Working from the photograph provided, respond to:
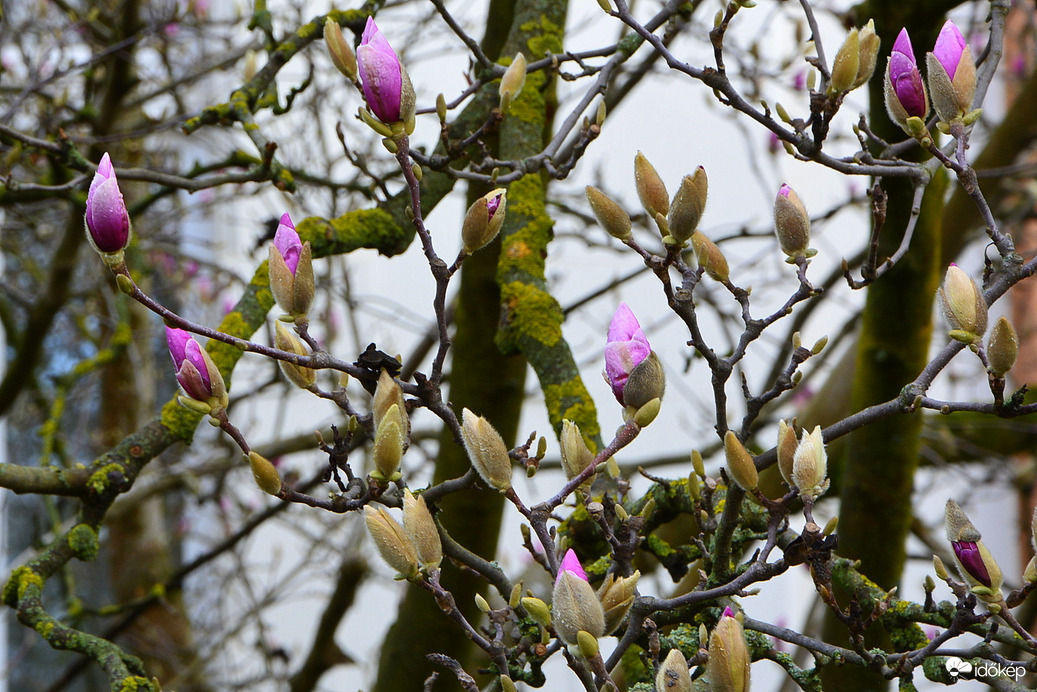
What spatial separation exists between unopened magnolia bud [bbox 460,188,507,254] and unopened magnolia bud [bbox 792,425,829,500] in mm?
194

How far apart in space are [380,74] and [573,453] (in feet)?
0.72

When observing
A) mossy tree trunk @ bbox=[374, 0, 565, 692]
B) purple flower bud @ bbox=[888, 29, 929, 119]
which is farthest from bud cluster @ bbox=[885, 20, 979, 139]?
mossy tree trunk @ bbox=[374, 0, 565, 692]

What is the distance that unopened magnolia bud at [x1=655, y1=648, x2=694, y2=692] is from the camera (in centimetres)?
40

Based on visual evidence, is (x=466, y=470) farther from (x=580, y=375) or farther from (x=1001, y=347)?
(x=1001, y=347)

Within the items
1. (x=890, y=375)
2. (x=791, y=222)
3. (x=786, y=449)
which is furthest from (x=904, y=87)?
(x=890, y=375)

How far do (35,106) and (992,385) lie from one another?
8.11 ft

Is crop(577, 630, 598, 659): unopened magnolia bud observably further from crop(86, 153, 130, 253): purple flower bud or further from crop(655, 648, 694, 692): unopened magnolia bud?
crop(86, 153, 130, 253): purple flower bud

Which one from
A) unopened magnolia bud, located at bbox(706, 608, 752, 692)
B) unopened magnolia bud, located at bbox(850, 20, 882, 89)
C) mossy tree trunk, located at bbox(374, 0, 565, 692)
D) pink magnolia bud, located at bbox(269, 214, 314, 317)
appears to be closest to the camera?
unopened magnolia bud, located at bbox(706, 608, 752, 692)

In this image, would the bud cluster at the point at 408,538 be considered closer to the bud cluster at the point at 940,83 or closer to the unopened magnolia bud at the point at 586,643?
the unopened magnolia bud at the point at 586,643

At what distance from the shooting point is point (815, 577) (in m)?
0.46

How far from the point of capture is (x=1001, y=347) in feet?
1.57

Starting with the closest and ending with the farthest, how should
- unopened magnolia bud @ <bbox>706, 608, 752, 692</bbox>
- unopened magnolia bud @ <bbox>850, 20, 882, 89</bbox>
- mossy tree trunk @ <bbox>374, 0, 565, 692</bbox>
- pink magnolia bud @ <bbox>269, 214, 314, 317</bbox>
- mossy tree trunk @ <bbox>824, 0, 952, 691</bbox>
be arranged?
unopened magnolia bud @ <bbox>706, 608, 752, 692</bbox>
pink magnolia bud @ <bbox>269, 214, 314, 317</bbox>
unopened magnolia bud @ <bbox>850, 20, 882, 89</bbox>
mossy tree trunk @ <bbox>824, 0, 952, 691</bbox>
mossy tree trunk @ <bbox>374, 0, 565, 692</bbox>

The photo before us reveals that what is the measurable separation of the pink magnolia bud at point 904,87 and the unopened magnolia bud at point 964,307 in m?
0.12

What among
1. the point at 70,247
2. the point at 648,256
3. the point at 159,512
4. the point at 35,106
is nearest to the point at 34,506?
the point at 159,512
